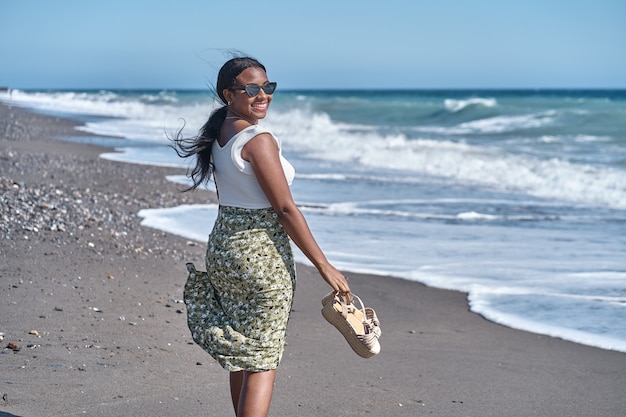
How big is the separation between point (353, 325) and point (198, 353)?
2.00m

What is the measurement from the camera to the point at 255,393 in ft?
10.4

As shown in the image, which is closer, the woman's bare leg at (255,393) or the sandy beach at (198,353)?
the woman's bare leg at (255,393)

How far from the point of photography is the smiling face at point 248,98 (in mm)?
3205

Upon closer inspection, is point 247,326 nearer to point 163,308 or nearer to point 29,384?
point 29,384

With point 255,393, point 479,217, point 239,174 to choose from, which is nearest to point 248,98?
point 239,174

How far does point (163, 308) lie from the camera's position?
581 cm

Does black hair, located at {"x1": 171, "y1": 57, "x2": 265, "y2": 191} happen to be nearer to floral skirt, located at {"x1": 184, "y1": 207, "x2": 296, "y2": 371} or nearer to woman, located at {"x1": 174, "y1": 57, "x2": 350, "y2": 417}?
woman, located at {"x1": 174, "y1": 57, "x2": 350, "y2": 417}

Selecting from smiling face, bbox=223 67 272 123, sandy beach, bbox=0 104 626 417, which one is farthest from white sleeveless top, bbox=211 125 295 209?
sandy beach, bbox=0 104 626 417

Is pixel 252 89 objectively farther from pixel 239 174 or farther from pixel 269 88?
pixel 239 174

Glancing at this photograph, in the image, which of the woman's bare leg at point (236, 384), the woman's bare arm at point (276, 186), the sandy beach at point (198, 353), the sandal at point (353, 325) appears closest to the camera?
the woman's bare arm at point (276, 186)

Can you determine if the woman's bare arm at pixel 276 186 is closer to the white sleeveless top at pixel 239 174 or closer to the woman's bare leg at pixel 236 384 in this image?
the white sleeveless top at pixel 239 174

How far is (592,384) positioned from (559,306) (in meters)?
1.73

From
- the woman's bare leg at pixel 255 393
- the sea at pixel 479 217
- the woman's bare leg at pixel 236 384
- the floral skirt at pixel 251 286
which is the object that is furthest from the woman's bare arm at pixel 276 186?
the woman's bare leg at pixel 236 384

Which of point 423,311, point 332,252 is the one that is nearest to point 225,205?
point 423,311
